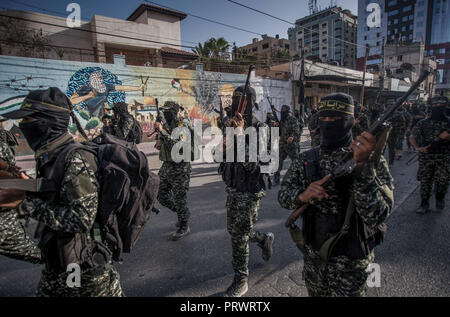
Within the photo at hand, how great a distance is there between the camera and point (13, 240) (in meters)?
2.34

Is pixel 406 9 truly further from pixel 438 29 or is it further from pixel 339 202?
pixel 339 202

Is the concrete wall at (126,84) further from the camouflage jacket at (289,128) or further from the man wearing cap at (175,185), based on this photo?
the man wearing cap at (175,185)

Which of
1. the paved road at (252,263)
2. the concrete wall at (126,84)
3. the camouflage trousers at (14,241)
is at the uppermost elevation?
the concrete wall at (126,84)

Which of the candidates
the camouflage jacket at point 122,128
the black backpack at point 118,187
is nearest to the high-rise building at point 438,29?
the camouflage jacket at point 122,128

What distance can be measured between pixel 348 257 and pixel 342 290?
0.22 m

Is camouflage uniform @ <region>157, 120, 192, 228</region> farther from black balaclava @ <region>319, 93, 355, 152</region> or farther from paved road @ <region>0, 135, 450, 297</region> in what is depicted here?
black balaclava @ <region>319, 93, 355, 152</region>

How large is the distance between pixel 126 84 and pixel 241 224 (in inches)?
529

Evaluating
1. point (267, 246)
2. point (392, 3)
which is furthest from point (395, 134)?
point (392, 3)

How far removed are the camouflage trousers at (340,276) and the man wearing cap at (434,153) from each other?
3620mm

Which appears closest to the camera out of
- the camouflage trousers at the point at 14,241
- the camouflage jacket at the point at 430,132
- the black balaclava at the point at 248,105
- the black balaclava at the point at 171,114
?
the camouflage trousers at the point at 14,241

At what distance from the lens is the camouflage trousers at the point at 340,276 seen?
1.54 m

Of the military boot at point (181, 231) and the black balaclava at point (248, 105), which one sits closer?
the black balaclava at point (248, 105)
